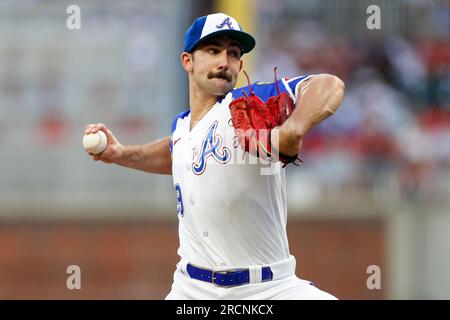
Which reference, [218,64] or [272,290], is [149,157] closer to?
[218,64]

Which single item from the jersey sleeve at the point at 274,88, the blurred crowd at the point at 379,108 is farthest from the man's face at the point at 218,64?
the blurred crowd at the point at 379,108

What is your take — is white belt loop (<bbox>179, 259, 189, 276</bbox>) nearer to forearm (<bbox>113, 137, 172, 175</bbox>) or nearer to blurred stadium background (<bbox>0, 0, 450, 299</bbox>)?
forearm (<bbox>113, 137, 172, 175</bbox>)

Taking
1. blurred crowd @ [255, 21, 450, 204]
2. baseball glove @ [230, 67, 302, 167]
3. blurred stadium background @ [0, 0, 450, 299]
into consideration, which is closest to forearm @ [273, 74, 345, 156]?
baseball glove @ [230, 67, 302, 167]

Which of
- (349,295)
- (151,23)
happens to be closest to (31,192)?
(151,23)

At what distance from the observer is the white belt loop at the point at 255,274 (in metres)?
5.11

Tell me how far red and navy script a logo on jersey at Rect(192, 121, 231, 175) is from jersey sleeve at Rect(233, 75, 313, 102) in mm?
230

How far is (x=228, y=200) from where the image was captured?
5.08 m

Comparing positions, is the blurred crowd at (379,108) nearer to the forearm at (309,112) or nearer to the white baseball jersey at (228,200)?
the white baseball jersey at (228,200)

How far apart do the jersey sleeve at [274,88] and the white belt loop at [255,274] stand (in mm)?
896

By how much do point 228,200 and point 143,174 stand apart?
603cm

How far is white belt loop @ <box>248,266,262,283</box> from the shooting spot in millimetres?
5113

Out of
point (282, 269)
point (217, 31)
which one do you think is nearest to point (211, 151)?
point (217, 31)
